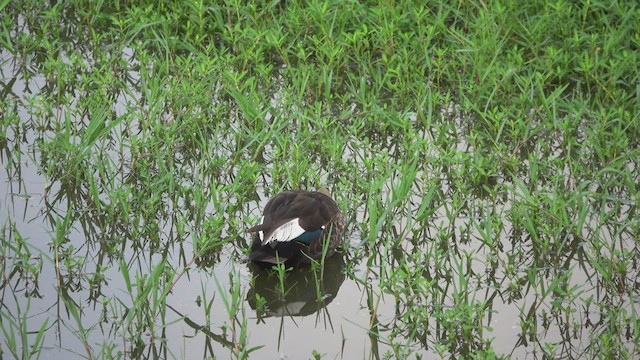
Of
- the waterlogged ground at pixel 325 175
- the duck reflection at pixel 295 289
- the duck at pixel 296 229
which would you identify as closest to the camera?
the waterlogged ground at pixel 325 175

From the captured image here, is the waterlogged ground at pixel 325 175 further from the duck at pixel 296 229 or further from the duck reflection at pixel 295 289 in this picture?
the duck at pixel 296 229

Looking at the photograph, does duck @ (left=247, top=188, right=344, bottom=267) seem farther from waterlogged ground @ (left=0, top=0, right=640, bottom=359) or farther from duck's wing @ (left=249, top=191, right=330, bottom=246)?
waterlogged ground @ (left=0, top=0, right=640, bottom=359)

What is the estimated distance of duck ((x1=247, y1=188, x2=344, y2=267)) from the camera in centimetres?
624

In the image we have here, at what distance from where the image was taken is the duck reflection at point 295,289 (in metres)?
6.12

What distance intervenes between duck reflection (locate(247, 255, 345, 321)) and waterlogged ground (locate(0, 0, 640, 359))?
1 centimetres

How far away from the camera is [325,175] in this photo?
24.5 feet

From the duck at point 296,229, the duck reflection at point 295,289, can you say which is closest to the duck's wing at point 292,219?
the duck at point 296,229

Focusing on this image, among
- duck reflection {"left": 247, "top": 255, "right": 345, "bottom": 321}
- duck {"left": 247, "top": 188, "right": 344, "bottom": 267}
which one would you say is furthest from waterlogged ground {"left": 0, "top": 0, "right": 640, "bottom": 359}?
duck {"left": 247, "top": 188, "right": 344, "bottom": 267}

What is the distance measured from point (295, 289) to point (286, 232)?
1.04 feet

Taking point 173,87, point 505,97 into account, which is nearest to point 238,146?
point 173,87

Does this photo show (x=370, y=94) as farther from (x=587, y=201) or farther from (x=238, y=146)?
(x=587, y=201)

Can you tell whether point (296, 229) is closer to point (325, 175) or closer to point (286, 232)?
point (286, 232)

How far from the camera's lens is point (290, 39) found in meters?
9.06

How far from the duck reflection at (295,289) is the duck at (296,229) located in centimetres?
6
